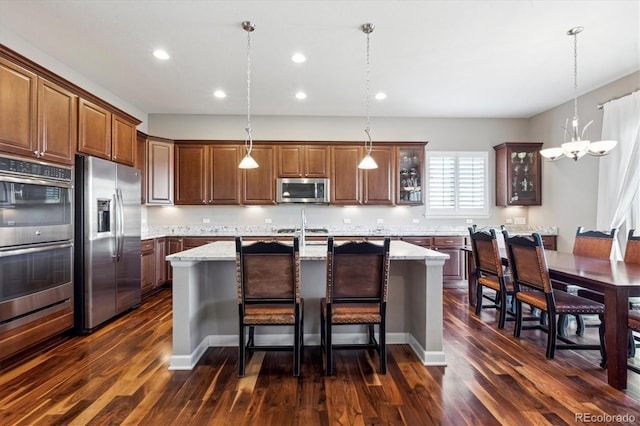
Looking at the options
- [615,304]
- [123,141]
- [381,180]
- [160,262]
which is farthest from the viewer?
[381,180]

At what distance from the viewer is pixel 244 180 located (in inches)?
210

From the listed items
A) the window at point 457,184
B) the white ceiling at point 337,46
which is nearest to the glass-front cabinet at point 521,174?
the window at point 457,184

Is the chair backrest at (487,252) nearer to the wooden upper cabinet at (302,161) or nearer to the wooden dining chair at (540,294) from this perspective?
the wooden dining chair at (540,294)

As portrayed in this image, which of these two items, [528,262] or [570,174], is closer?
[528,262]

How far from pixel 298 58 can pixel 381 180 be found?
2583 millimetres

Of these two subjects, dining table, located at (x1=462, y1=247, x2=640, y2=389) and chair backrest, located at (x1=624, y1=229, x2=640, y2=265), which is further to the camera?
chair backrest, located at (x1=624, y1=229, x2=640, y2=265)

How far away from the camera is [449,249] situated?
520cm

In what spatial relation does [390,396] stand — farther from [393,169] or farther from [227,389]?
[393,169]

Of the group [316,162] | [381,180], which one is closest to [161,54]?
[316,162]

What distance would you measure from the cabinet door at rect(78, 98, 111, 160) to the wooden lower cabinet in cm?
431

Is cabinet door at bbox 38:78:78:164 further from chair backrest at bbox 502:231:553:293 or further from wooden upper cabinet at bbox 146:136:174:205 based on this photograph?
chair backrest at bbox 502:231:553:293

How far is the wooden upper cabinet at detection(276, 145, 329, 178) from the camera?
535 cm

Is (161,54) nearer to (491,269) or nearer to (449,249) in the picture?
(491,269)

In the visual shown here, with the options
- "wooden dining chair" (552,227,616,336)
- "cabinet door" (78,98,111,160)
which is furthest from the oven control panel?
"wooden dining chair" (552,227,616,336)
